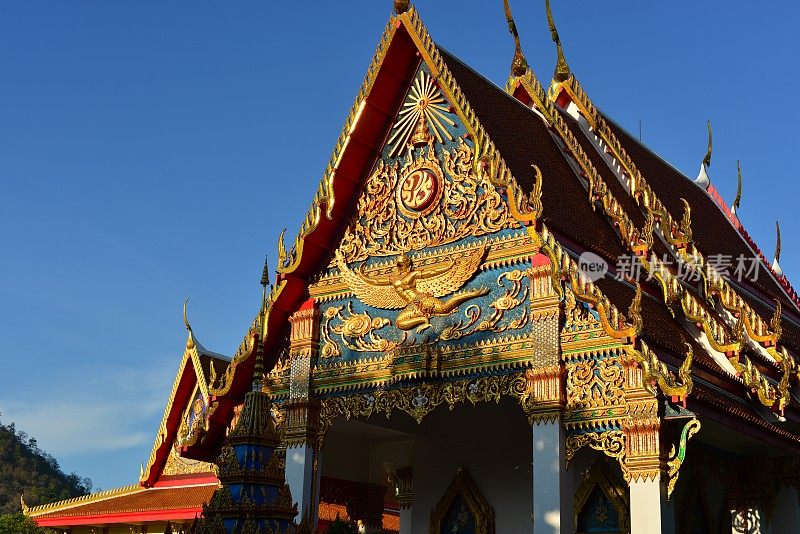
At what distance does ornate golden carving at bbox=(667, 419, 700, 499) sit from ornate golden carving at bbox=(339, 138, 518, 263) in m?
2.81

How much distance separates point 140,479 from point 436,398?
294 inches

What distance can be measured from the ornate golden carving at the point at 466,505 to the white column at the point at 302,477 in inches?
97.0

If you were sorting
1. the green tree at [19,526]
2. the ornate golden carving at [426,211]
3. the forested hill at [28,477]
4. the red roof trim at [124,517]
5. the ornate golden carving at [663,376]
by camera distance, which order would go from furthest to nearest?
1. the forested hill at [28,477]
2. the green tree at [19,526]
3. the red roof trim at [124,517]
4. the ornate golden carving at [426,211]
5. the ornate golden carving at [663,376]

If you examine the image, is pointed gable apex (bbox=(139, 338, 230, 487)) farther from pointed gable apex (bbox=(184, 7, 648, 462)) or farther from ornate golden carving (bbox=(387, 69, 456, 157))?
ornate golden carving (bbox=(387, 69, 456, 157))

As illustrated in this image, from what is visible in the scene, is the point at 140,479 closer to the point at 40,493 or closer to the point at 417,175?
the point at 417,175

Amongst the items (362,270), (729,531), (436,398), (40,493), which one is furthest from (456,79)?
(40,493)

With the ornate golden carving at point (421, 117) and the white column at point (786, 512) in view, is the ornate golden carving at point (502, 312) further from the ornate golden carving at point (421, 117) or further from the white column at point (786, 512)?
the white column at point (786, 512)

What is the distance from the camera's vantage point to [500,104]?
1334 centimetres

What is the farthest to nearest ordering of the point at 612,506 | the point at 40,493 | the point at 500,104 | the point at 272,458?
the point at 40,493
the point at 500,104
the point at 612,506
the point at 272,458

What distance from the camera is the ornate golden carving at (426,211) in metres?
11.6

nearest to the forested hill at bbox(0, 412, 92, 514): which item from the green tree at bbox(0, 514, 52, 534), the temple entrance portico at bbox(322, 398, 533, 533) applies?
the green tree at bbox(0, 514, 52, 534)

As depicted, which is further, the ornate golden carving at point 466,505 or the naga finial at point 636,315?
the ornate golden carving at point 466,505

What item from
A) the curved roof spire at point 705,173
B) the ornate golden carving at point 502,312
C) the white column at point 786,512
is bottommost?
the white column at point 786,512

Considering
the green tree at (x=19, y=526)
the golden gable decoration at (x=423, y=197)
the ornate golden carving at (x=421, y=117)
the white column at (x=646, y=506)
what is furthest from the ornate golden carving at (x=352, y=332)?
the green tree at (x=19, y=526)
